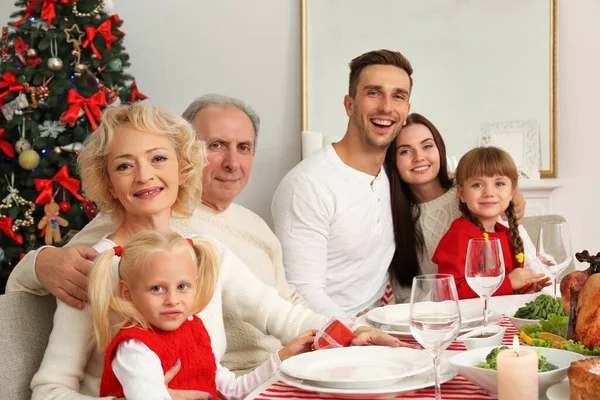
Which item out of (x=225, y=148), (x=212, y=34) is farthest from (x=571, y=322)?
(x=212, y=34)

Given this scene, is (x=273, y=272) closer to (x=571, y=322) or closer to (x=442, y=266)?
(x=442, y=266)

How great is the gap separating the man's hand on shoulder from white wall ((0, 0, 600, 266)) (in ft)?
9.93

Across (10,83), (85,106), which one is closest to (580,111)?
(85,106)

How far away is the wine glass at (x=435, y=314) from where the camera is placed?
106 centimetres

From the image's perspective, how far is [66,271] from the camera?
1.54 m

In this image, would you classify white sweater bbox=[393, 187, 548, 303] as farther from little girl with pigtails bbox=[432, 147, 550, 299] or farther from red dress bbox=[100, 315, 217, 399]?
red dress bbox=[100, 315, 217, 399]

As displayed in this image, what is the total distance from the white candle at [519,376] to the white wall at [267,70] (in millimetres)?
3600

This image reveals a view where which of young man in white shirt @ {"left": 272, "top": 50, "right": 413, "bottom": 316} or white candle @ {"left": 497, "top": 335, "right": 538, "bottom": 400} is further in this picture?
young man in white shirt @ {"left": 272, "top": 50, "right": 413, "bottom": 316}

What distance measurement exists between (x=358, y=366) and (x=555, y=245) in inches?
25.4

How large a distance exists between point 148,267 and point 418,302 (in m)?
0.58

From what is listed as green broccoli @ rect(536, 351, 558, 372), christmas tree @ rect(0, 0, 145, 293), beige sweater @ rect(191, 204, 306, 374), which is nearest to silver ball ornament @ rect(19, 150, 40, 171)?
christmas tree @ rect(0, 0, 145, 293)

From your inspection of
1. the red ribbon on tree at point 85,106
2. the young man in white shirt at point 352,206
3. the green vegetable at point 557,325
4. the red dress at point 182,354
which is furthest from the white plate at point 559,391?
the red ribbon on tree at point 85,106

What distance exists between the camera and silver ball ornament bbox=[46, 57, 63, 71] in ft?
12.4

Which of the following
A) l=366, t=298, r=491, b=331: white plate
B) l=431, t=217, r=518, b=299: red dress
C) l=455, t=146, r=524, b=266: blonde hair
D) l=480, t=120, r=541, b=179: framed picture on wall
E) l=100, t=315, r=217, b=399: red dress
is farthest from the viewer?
l=480, t=120, r=541, b=179: framed picture on wall
